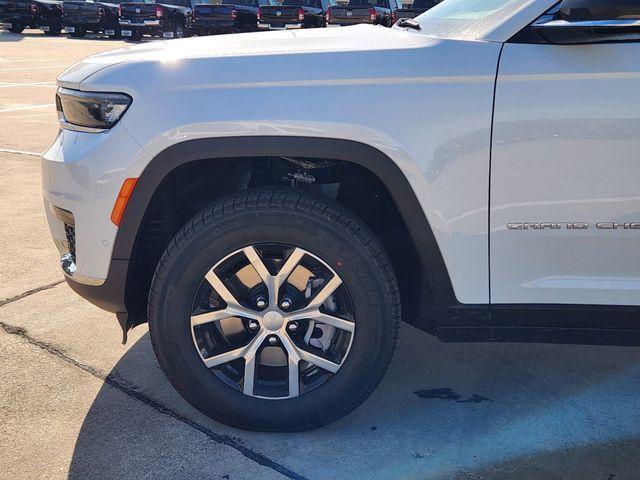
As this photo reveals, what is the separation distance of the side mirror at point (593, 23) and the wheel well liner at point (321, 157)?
70cm

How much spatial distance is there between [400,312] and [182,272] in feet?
2.76

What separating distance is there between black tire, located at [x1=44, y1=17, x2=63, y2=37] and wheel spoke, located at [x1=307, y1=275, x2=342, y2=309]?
26.9 metres

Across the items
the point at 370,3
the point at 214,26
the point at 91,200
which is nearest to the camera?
the point at 91,200

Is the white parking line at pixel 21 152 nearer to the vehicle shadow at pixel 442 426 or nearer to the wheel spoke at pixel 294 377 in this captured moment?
the vehicle shadow at pixel 442 426

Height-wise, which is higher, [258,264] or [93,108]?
[93,108]

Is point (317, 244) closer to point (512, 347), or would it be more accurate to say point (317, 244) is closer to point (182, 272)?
point (182, 272)

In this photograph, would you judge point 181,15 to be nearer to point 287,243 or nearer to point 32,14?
point 32,14

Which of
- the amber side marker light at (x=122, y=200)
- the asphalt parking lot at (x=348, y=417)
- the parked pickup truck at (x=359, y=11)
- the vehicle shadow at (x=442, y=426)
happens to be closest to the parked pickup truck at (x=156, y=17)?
the parked pickup truck at (x=359, y=11)

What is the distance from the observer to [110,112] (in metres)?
2.65

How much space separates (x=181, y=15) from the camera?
909 inches

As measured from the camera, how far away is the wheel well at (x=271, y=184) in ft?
9.18

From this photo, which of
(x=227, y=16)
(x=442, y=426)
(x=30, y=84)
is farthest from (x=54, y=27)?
(x=442, y=426)

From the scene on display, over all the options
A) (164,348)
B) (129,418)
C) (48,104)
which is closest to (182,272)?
→ (164,348)

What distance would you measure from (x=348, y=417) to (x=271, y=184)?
1.02 m
